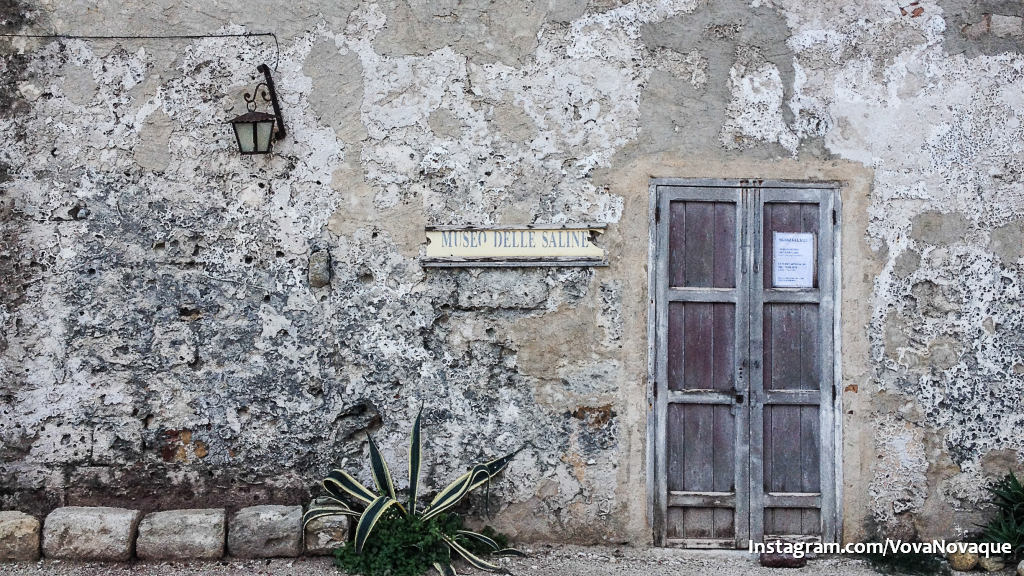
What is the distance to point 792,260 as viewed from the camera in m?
3.99

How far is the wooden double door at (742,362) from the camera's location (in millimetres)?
3961

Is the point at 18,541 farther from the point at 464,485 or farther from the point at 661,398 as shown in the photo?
the point at 661,398

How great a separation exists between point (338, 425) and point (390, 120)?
161 cm

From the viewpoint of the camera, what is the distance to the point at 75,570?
11.9ft

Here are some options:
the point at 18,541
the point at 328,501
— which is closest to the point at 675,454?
the point at 328,501

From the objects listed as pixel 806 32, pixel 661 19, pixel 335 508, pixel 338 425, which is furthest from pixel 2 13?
pixel 806 32

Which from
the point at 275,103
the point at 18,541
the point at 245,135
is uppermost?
the point at 275,103

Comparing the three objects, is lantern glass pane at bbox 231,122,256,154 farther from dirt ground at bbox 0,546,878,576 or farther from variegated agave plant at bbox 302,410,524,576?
Result: dirt ground at bbox 0,546,878,576

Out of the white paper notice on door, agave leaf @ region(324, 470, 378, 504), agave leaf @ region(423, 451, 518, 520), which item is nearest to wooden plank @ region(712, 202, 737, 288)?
the white paper notice on door

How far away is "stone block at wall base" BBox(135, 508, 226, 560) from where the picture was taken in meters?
3.71

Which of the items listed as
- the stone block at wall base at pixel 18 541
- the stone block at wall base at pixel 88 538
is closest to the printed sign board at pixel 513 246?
the stone block at wall base at pixel 88 538

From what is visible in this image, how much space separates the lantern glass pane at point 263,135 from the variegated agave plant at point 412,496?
5.17 ft

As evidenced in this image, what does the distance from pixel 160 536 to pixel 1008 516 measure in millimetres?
4217

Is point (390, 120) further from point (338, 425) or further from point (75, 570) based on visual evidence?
point (75, 570)
